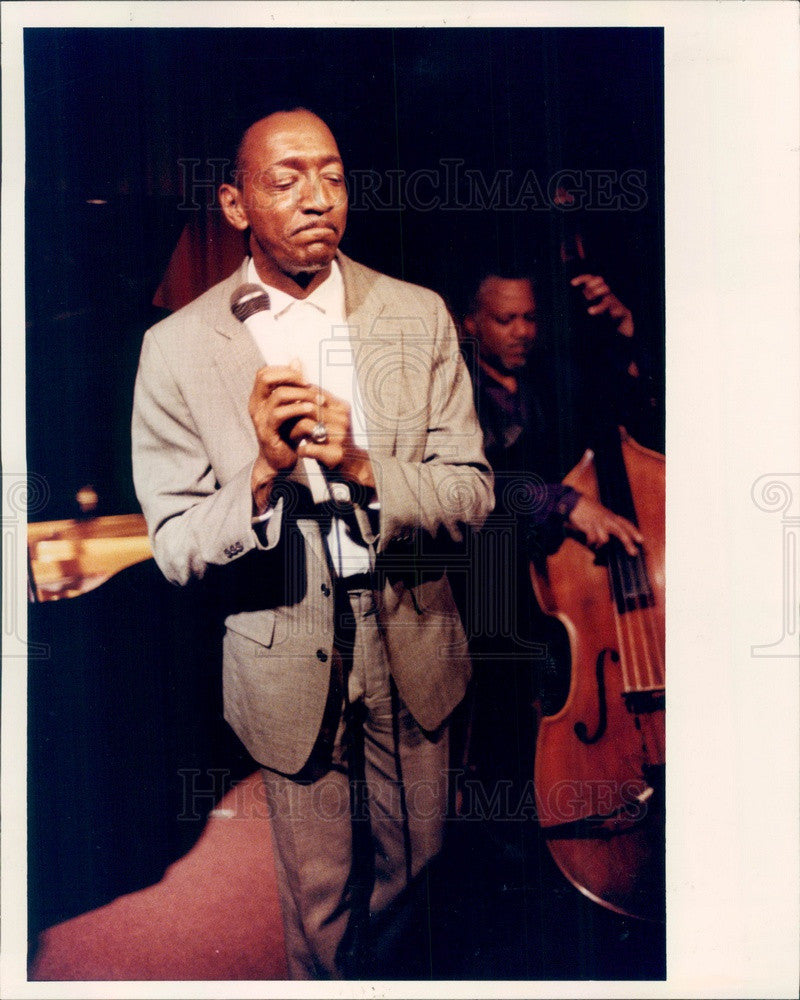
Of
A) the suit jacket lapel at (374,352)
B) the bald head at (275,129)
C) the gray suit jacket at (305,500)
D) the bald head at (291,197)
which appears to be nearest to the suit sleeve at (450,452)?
the gray suit jacket at (305,500)

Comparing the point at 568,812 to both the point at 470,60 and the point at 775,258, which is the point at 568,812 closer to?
the point at 775,258

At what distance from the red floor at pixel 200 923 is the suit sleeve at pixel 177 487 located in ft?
2.24

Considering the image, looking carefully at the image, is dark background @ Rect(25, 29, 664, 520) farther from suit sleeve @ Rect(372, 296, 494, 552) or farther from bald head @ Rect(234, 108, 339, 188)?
suit sleeve @ Rect(372, 296, 494, 552)

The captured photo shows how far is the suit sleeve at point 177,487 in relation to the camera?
7.70ft

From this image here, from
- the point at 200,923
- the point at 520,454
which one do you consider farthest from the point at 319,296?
the point at 200,923

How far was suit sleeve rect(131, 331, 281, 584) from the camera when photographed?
2.35 meters

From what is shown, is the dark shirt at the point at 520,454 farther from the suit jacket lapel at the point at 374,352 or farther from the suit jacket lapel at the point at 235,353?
the suit jacket lapel at the point at 235,353

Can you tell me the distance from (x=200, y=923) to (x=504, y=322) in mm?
1983

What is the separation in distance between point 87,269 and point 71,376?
32 centimetres

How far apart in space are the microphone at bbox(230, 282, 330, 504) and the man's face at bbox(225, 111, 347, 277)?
77 millimetres

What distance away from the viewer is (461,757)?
2.44m

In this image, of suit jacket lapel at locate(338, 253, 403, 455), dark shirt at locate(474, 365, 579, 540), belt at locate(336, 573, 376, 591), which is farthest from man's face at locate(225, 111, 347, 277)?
belt at locate(336, 573, 376, 591)

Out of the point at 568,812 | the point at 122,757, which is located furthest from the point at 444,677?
the point at 122,757

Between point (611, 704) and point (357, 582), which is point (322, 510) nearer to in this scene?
point (357, 582)
